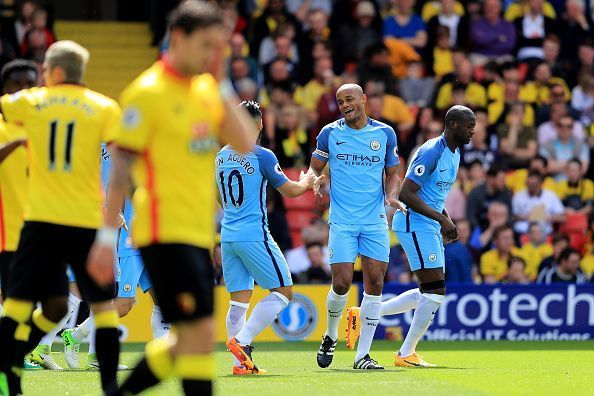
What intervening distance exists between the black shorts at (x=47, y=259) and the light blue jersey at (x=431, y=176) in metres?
5.01

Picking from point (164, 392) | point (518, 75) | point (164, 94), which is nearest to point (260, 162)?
point (164, 392)

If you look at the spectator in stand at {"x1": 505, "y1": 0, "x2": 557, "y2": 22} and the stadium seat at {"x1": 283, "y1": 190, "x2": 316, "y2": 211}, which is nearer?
the stadium seat at {"x1": 283, "y1": 190, "x2": 316, "y2": 211}

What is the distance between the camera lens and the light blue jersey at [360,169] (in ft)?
40.7

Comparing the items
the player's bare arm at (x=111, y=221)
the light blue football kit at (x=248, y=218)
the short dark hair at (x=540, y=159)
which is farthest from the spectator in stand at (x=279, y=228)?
the player's bare arm at (x=111, y=221)

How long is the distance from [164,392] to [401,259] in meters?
8.68

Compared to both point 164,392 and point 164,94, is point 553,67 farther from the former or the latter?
point 164,94

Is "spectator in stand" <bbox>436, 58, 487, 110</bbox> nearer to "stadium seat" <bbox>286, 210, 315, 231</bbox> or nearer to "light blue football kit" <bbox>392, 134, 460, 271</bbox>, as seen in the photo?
"stadium seat" <bbox>286, 210, 315, 231</bbox>

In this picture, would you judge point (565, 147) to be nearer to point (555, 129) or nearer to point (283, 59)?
point (555, 129)

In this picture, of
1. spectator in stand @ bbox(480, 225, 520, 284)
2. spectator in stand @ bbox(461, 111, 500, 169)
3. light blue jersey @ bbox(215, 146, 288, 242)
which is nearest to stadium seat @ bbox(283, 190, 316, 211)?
spectator in stand @ bbox(461, 111, 500, 169)

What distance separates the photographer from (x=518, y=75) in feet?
70.0

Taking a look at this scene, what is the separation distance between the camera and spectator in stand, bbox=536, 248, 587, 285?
59.6ft

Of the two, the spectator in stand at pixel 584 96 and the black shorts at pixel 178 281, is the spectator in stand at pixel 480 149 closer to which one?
the spectator in stand at pixel 584 96

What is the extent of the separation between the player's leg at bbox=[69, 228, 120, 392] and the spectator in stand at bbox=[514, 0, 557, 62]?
14917mm

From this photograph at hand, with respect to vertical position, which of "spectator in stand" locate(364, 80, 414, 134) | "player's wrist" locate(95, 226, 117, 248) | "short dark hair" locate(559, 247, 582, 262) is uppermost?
"player's wrist" locate(95, 226, 117, 248)
